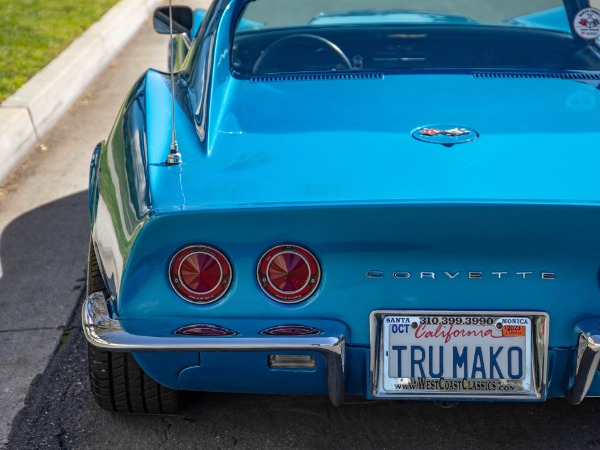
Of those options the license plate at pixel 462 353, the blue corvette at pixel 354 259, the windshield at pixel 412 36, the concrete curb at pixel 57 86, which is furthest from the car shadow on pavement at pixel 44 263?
the license plate at pixel 462 353

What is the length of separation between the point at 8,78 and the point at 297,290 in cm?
528

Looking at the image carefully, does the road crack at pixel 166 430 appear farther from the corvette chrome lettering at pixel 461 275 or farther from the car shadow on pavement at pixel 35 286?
the corvette chrome lettering at pixel 461 275

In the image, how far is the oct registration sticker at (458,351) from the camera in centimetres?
264

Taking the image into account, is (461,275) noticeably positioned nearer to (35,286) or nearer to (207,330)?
(207,330)

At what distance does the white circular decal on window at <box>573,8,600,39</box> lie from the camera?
3812mm

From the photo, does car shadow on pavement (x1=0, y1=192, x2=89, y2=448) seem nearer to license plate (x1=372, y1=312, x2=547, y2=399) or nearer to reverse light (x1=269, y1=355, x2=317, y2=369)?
reverse light (x1=269, y1=355, x2=317, y2=369)

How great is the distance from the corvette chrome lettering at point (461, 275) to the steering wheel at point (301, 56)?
4.19 ft

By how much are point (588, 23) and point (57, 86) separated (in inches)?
174

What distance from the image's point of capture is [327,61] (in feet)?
12.2

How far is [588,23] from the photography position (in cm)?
382

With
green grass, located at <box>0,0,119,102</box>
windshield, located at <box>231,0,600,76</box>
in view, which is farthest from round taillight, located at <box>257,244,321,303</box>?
green grass, located at <box>0,0,119,102</box>

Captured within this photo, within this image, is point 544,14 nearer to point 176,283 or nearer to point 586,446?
point 586,446

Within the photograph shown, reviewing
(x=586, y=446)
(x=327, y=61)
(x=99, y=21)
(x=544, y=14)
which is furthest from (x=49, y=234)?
(x=99, y=21)

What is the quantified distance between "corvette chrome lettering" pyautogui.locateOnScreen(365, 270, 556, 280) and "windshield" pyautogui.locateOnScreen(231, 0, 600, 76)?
3.92ft
